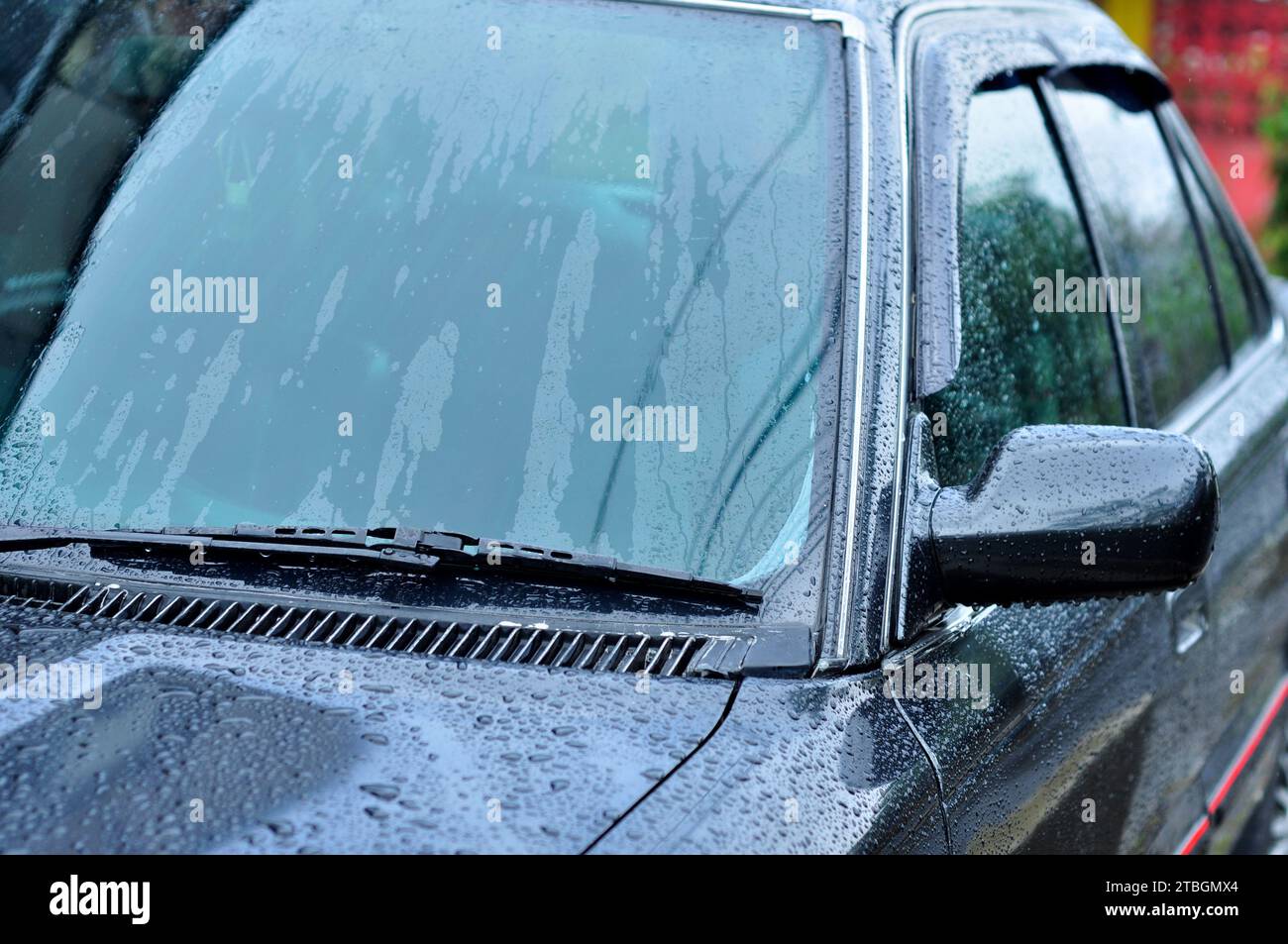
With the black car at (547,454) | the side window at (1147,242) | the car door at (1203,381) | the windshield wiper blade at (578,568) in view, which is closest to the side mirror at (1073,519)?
the black car at (547,454)

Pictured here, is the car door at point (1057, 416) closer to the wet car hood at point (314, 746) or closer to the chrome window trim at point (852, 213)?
the chrome window trim at point (852, 213)

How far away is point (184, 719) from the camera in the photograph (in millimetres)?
1496

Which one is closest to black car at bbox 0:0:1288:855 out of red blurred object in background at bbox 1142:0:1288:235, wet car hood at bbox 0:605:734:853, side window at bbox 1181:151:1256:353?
wet car hood at bbox 0:605:734:853

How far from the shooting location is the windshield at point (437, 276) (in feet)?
5.86

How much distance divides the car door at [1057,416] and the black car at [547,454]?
0.04ft

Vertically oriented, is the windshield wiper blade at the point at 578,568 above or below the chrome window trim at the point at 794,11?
below

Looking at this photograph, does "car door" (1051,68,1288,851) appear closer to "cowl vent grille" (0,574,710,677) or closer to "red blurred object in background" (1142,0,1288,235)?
"cowl vent grille" (0,574,710,677)

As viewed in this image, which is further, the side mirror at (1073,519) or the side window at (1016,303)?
the side window at (1016,303)

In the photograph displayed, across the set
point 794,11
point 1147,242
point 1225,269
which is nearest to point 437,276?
point 794,11

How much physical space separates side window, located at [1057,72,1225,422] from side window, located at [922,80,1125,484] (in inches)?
6.4

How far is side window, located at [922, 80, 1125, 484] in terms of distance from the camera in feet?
6.87

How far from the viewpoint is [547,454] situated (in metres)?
1.79
